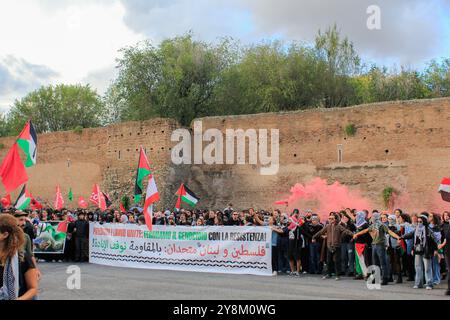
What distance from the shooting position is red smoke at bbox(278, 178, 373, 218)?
25484 mm

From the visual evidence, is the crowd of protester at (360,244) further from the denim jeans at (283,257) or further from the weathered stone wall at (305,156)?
the weathered stone wall at (305,156)

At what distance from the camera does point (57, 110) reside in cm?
5000

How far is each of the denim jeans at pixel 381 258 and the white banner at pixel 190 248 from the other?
99.5 inches

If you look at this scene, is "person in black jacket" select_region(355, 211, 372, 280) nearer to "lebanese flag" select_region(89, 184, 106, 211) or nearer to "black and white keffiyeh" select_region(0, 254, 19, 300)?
"black and white keffiyeh" select_region(0, 254, 19, 300)

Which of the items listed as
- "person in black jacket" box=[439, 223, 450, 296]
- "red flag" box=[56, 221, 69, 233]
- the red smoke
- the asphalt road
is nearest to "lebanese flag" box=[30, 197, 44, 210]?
"red flag" box=[56, 221, 69, 233]

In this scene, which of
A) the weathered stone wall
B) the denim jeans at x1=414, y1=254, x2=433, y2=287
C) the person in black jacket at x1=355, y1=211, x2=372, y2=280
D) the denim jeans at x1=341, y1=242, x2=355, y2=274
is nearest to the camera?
the denim jeans at x1=414, y1=254, x2=433, y2=287

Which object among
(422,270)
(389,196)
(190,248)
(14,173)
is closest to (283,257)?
(190,248)

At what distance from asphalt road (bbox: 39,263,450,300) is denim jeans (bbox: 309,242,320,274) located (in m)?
0.49

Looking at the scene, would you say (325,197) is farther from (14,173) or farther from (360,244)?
(14,173)

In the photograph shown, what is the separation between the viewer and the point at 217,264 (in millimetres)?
14617

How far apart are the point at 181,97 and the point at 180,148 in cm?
621

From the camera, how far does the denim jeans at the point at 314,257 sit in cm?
1477

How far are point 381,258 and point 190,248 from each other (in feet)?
15.9
